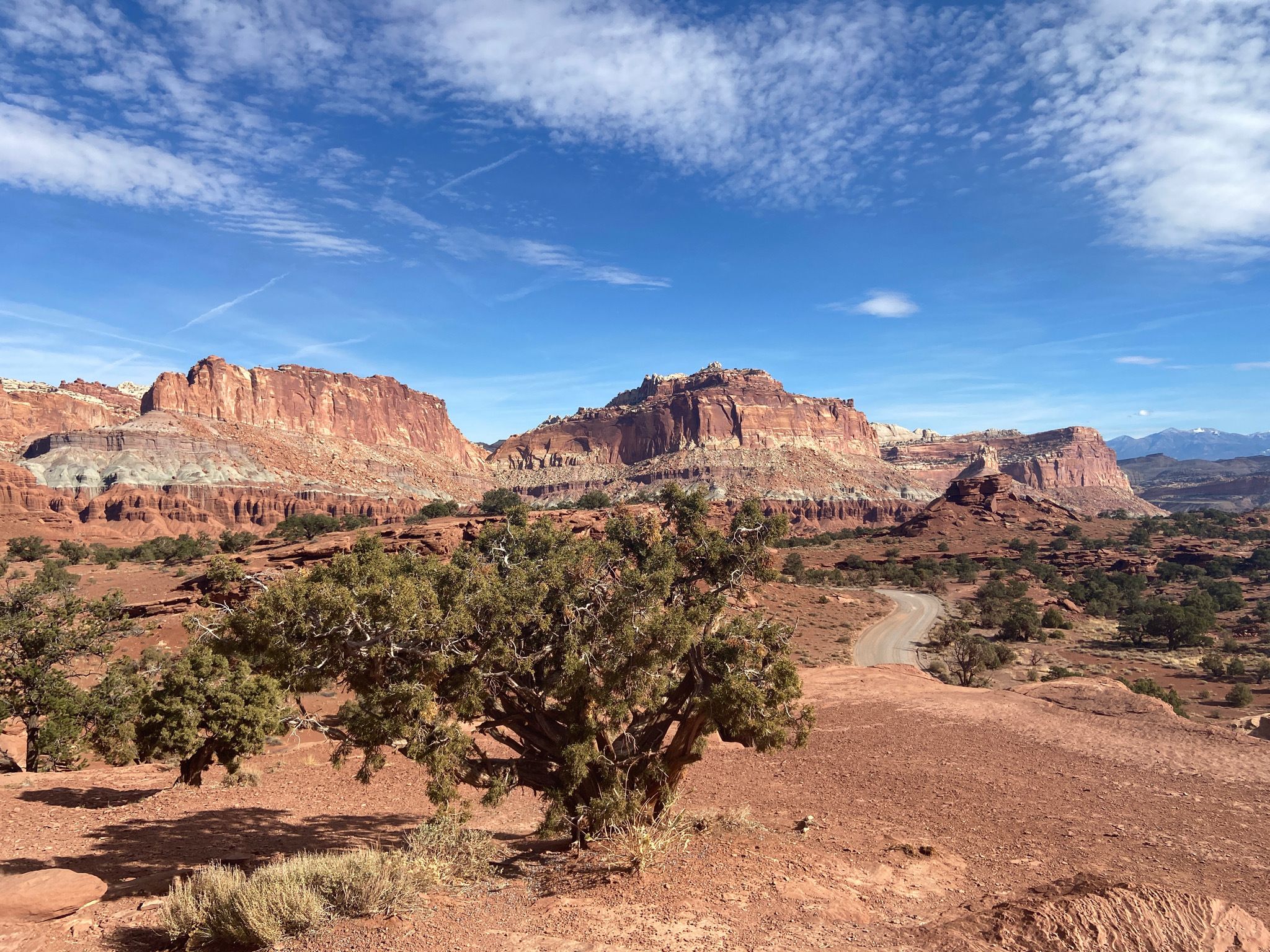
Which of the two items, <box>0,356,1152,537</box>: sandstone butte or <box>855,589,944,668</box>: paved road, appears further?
<box>0,356,1152,537</box>: sandstone butte

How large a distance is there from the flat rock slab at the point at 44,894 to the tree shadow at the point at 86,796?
19.5 ft

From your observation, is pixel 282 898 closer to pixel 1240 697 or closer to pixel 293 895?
pixel 293 895

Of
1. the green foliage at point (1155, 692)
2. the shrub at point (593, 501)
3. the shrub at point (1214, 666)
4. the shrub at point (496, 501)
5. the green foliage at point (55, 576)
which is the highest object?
the shrub at point (496, 501)

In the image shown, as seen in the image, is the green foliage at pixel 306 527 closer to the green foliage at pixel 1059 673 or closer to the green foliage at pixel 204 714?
the green foliage at pixel 204 714

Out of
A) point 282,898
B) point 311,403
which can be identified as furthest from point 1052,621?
point 311,403

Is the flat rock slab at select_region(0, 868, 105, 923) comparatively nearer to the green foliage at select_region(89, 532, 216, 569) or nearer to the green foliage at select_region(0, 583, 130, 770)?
the green foliage at select_region(0, 583, 130, 770)

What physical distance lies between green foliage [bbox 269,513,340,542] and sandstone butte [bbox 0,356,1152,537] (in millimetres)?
30334

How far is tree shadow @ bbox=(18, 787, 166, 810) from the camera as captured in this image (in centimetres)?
1370

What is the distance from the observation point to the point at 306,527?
7462 centimetres

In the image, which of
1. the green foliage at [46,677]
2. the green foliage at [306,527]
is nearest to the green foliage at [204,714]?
the green foliage at [46,677]

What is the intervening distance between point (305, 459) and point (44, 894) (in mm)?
136607

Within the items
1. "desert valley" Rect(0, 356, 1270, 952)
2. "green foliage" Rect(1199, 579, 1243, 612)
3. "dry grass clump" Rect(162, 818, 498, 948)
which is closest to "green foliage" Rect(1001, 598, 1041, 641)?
"desert valley" Rect(0, 356, 1270, 952)

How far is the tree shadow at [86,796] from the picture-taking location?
539 inches

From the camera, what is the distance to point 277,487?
11381cm
